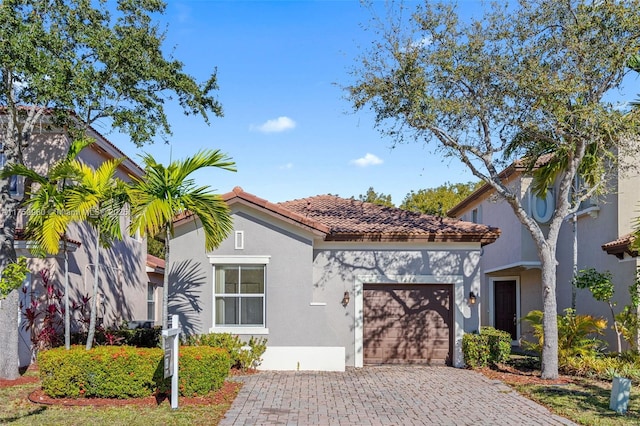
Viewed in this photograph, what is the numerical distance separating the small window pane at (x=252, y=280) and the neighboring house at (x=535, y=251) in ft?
21.0

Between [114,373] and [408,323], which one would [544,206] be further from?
[114,373]

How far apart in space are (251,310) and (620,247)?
9606 mm

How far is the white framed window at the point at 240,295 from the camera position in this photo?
1545cm

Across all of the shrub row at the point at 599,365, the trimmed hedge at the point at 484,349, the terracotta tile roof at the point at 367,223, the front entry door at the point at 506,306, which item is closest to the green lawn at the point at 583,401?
the shrub row at the point at 599,365

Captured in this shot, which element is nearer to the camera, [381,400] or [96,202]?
[381,400]

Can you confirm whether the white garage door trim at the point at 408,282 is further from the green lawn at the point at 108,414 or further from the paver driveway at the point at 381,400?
the green lawn at the point at 108,414

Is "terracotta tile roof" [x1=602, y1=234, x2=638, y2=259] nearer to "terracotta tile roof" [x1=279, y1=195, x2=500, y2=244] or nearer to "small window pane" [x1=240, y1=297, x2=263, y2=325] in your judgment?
"terracotta tile roof" [x1=279, y1=195, x2=500, y2=244]

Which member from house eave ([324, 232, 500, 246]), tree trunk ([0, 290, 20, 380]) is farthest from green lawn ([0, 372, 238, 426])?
house eave ([324, 232, 500, 246])

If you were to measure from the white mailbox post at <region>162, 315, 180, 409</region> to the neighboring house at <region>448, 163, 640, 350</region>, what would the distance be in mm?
9175

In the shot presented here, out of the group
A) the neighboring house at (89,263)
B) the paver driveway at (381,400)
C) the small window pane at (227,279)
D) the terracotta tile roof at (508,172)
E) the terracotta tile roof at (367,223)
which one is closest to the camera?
the paver driveway at (381,400)

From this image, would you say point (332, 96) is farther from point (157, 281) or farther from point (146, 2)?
point (157, 281)

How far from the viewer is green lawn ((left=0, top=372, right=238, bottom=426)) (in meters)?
9.55

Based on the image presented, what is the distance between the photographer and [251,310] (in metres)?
15.5

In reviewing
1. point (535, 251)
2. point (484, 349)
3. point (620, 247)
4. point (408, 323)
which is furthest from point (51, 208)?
point (535, 251)
